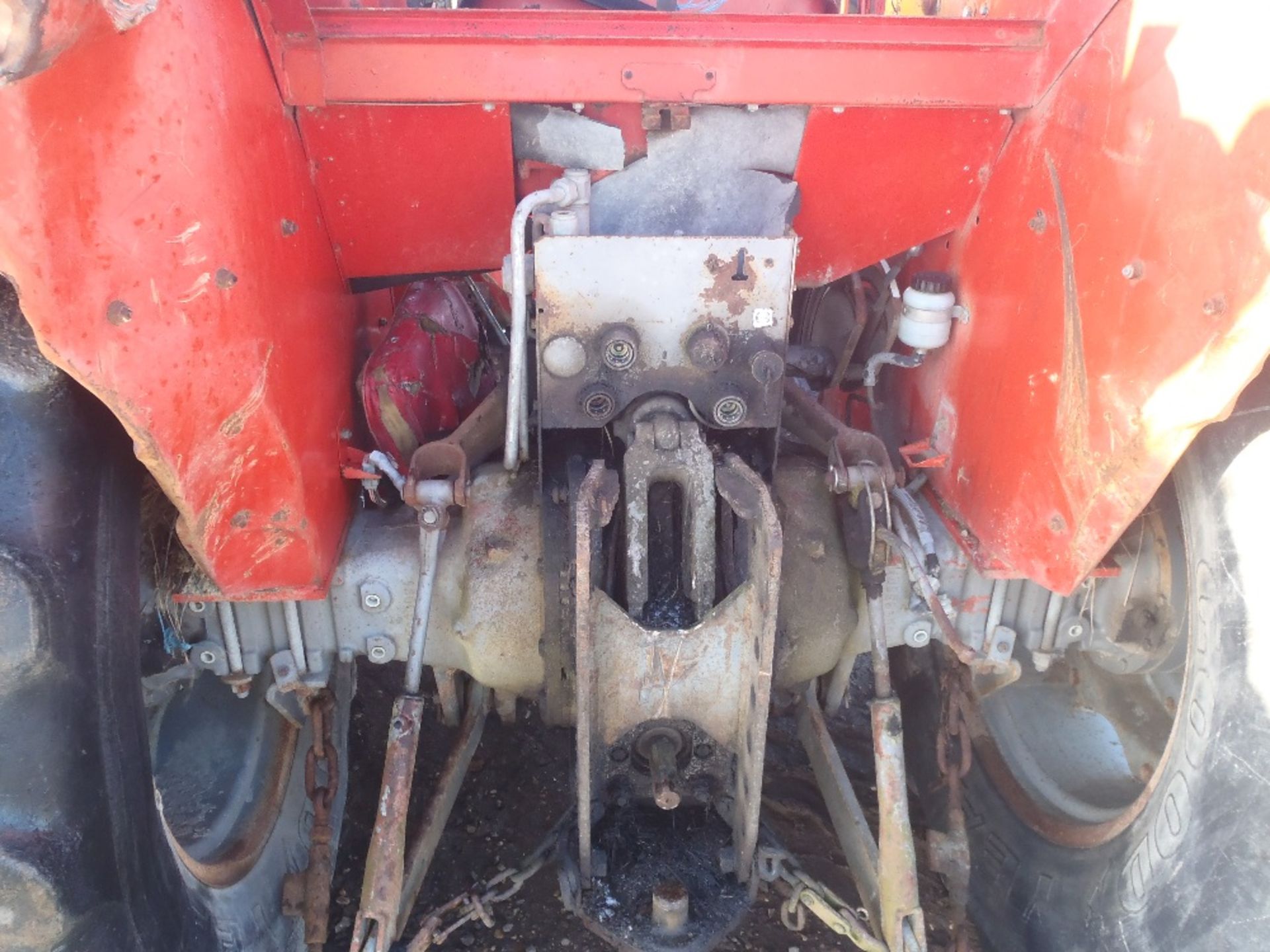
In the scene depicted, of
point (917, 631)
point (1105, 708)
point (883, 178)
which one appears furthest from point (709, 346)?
point (1105, 708)

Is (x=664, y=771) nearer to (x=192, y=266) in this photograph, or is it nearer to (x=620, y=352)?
(x=620, y=352)

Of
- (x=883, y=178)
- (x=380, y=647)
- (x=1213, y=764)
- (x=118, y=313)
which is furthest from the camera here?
(x=380, y=647)

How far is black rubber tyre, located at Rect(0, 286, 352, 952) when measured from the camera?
118 centimetres

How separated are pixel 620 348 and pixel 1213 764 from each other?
1070 millimetres

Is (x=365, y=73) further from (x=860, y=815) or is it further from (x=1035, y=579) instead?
(x=860, y=815)

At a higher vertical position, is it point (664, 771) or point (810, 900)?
point (664, 771)

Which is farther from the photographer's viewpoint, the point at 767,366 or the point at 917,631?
the point at 917,631

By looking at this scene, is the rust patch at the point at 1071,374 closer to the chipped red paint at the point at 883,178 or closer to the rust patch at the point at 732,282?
the chipped red paint at the point at 883,178

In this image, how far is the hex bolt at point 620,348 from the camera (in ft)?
5.34

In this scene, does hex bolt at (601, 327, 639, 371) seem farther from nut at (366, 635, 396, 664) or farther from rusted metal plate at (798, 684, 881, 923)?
rusted metal plate at (798, 684, 881, 923)

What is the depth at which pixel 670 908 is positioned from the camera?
64.4 inches

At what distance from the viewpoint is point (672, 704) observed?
1668 mm

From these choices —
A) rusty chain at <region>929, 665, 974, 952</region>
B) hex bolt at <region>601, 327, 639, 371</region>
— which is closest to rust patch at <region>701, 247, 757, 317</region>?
hex bolt at <region>601, 327, 639, 371</region>

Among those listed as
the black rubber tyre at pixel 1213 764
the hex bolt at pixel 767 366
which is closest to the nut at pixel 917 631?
the black rubber tyre at pixel 1213 764
